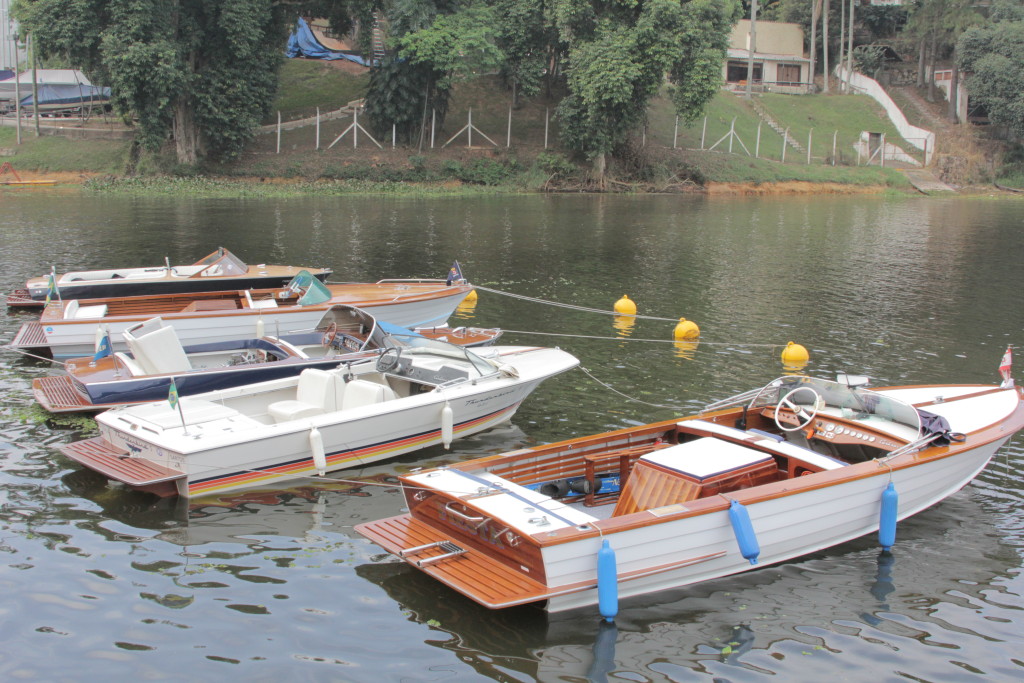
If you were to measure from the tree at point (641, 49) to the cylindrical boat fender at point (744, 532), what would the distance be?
43469 millimetres

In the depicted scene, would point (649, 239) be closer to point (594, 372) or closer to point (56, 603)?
point (594, 372)

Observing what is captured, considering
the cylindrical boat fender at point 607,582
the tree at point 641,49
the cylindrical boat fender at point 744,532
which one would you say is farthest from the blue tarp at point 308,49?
the cylindrical boat fender at point 607,582

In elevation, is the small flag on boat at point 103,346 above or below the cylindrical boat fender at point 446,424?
above

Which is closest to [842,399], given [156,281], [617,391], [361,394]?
[617,391]

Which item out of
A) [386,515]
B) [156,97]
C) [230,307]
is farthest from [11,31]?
[386,515]

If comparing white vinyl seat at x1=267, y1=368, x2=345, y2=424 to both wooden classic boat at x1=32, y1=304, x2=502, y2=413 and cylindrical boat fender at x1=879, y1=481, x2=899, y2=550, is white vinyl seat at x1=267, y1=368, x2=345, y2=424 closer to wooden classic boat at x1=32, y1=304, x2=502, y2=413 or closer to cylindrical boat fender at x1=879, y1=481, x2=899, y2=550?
wooden classic boat at x1=32, y1=304, x2=502, y2=413

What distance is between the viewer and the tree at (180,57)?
44656mm

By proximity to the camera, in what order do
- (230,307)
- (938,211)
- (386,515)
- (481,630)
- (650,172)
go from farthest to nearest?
(650,172)
(938,211)
(230,307)
(386,515)
(481,630)

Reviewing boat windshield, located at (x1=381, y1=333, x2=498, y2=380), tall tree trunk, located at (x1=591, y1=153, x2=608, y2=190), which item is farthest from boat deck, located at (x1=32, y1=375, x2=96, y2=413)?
tall tree trunk, located at (x1=591, y1=153, x2=608, y2=190)

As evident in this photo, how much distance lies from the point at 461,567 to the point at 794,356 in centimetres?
1142

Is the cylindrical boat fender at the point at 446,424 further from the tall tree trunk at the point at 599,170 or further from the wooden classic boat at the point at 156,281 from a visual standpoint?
the tall tree trunk at the point at 599,170

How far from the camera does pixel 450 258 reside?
99.9 ft

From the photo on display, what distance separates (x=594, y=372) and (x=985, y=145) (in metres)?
62.9

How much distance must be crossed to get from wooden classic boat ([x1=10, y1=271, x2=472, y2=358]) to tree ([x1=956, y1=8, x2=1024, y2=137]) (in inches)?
2305
